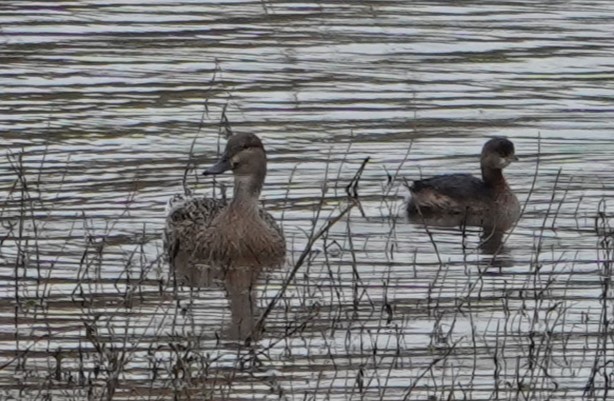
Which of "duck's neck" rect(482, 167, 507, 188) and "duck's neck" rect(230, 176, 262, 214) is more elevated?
"duck's neck" rect(482, 167, 507, 188)

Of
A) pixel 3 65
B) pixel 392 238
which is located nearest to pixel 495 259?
pixel 392 238

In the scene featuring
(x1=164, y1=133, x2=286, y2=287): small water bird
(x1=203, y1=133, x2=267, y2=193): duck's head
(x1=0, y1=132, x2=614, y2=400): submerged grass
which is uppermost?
(x1=203, y1=133, x2=267, y2=193): duck's head

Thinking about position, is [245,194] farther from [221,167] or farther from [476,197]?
[476,197]

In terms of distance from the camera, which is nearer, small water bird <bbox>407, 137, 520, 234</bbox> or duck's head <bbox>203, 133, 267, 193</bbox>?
duck's head <bbox>203, 133, 267, 193</bbox>

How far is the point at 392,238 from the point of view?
1270 centimetres

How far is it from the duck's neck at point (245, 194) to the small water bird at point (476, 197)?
1.16m

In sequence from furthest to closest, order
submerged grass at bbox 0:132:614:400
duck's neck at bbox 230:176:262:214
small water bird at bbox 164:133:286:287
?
duck's neck at bbox 230:176:262:214
small water bird at bbox 164:133:286:287
submerged grass at bbox 0:132:614:400

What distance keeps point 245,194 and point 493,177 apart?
2.12 m

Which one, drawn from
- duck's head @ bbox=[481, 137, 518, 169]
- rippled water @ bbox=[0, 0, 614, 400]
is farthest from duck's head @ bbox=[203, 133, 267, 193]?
duck's head @ bbox=[481, 137, 518, 169]

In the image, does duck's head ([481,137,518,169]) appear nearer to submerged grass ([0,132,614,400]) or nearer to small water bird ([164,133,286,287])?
submerged grass ([0,132,614,400])

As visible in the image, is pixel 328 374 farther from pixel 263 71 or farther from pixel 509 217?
pixel 263 71

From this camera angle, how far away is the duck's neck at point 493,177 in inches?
561

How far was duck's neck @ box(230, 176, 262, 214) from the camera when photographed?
1293cm

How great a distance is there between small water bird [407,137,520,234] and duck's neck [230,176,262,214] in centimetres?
116
